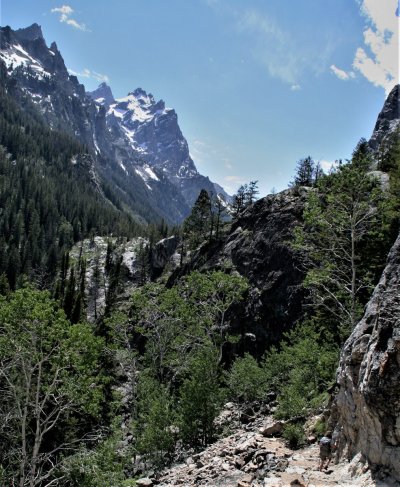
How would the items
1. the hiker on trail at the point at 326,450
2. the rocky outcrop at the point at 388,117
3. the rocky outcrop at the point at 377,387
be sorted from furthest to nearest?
the rocky outcrop at the point at 388,117
the hiker on trail at the point at 326,450
the rocky outcrop at the point at 377,387

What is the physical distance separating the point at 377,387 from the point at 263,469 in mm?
6466

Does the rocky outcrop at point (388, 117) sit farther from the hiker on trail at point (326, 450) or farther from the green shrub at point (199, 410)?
the hiker on trail at point (326, 450)

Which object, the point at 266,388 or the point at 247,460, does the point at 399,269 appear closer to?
the point at 247,460

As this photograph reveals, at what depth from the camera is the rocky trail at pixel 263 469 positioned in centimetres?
1141

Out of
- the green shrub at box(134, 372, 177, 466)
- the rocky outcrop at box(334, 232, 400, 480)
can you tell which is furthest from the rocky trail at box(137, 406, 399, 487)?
the green shrub at box(134, 372, 177, 466)

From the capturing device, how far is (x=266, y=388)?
30328mm

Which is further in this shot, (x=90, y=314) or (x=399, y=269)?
(x=90, y=314)

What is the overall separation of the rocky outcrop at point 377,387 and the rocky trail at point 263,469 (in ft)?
1.96

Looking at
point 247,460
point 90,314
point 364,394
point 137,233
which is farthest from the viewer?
point 137,233

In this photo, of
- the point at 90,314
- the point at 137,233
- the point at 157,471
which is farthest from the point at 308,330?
the point at 137,233

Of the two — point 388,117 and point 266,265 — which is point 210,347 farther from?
point 388,117

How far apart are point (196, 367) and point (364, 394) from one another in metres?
16.4

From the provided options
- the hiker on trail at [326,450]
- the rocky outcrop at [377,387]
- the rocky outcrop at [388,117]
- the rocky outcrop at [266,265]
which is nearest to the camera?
the rocky outcrop at [377,387]

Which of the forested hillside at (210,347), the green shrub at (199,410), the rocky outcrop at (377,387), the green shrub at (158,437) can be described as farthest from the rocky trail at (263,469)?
the green shrub at (199,410)
